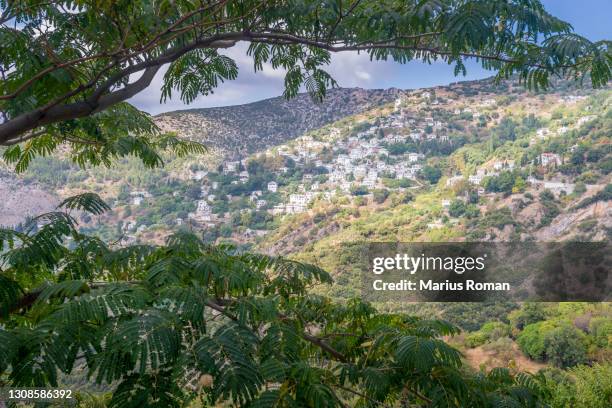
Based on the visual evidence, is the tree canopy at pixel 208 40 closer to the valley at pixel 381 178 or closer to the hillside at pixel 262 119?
the valley at pixel 381 178

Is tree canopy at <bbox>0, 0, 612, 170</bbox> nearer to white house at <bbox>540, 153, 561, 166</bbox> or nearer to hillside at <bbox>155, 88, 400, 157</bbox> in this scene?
hillside at <bbox>155, 88, 400, 157</bbox>

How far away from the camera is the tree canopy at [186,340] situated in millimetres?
870

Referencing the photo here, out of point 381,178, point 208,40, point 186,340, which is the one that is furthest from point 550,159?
point 186,340

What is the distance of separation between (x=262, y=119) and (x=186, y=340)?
87.0 feet

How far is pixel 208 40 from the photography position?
1796 millimetres

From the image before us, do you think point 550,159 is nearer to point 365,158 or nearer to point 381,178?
point 381,178

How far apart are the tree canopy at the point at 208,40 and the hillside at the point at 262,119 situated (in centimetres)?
1988

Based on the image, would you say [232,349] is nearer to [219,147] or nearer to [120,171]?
[219,147]

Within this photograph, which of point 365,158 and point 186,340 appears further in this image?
point 365,158

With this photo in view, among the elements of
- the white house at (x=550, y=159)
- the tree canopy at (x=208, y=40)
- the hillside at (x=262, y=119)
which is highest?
the hillside at (x=262, y=119)

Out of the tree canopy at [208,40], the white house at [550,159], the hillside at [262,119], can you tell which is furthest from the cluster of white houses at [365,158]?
the tree canopy at [208,40]

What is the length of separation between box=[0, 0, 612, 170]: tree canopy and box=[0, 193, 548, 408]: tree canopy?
43cm

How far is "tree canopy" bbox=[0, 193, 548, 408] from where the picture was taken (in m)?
0.87

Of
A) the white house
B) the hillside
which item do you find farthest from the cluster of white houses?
the hillside
